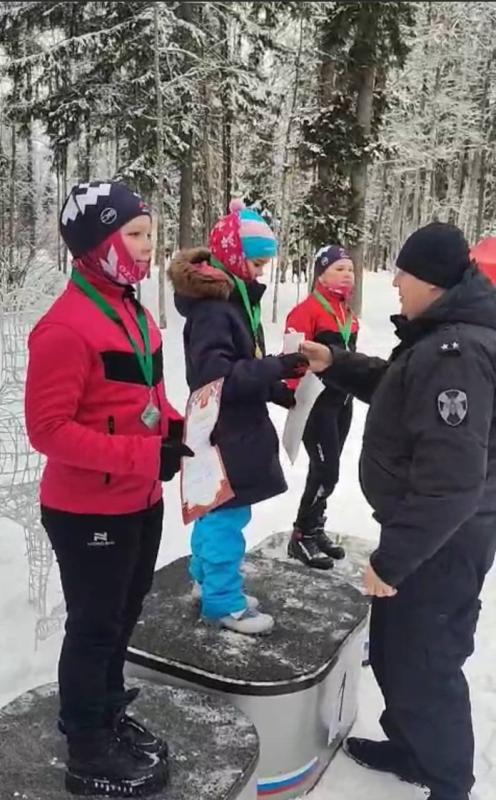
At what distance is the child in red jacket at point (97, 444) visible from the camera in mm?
1881

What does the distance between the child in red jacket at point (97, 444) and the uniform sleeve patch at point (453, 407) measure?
0.74 meters

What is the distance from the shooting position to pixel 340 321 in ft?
13.5

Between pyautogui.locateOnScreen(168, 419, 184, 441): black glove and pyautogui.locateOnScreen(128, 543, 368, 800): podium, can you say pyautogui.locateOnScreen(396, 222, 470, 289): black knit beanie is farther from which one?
pyautogui.locateOnScreen(128, 543, 368, 800): podium

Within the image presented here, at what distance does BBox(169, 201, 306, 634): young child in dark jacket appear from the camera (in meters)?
2.69

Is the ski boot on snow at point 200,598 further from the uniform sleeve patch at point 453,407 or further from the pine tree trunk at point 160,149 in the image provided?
the pine tree trunk at point 160,149

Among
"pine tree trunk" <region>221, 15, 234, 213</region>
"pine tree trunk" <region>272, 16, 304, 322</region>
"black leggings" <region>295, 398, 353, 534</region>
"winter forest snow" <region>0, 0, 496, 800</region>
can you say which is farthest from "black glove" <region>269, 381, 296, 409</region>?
"pine tree trunk" <region>272, 16, 304, 322</region>

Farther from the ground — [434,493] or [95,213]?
[95,213]

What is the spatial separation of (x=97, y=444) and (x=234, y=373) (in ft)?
2.92

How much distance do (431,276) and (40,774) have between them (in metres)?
1.91

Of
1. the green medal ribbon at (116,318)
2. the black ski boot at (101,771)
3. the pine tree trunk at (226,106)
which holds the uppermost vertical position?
the pine tree trunk at (226,106)

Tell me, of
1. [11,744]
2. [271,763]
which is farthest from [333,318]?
[11,744]

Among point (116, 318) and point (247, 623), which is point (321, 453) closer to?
point (247, 623)

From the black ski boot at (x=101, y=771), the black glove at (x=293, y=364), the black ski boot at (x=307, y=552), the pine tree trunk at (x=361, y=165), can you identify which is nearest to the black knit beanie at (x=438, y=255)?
the black glove at (x=293, y=364)

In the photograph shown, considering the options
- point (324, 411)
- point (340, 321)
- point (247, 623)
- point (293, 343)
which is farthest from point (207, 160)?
point (247, 623)
